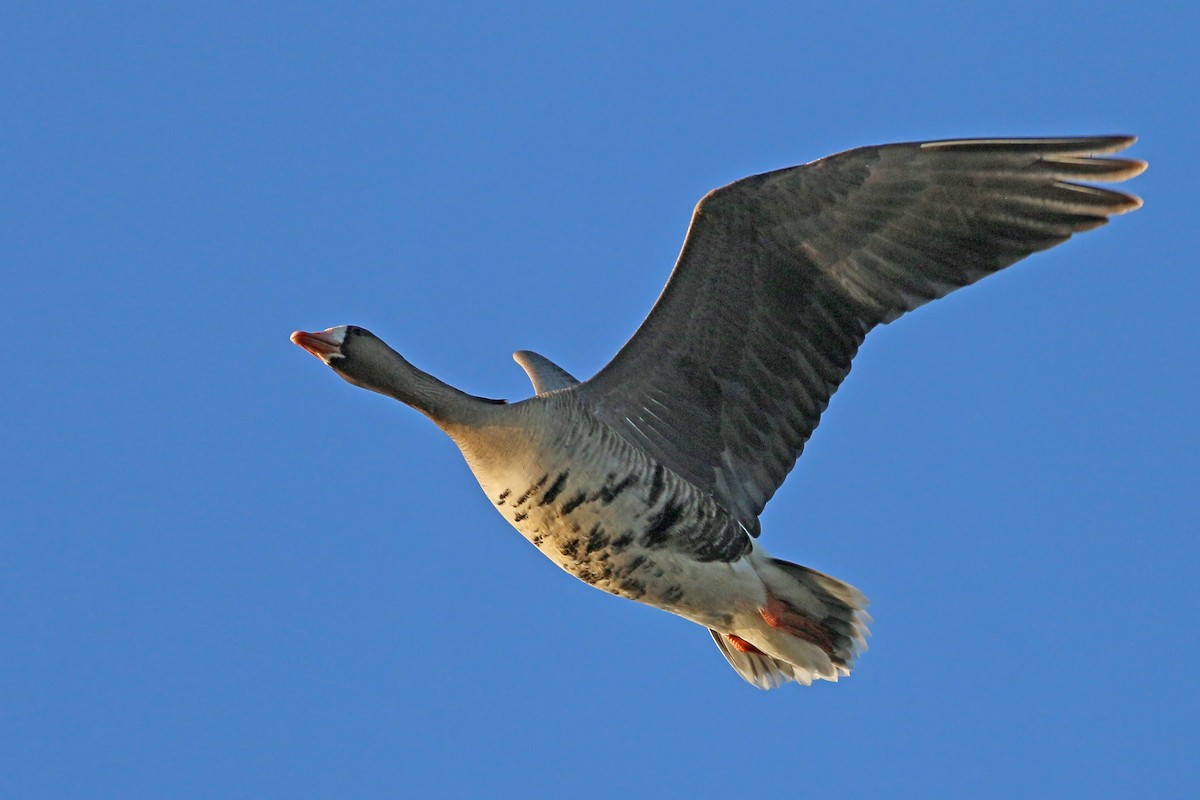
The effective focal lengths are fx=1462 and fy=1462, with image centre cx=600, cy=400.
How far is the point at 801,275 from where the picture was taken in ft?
30.5

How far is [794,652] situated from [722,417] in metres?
1.82

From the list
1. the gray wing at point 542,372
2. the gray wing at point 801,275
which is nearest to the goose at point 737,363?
the gray wing at point 801,275

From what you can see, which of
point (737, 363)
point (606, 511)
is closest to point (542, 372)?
point (737, 363)

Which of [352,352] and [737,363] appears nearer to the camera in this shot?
[352,352]

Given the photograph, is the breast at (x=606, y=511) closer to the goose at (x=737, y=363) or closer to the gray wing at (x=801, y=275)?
the goose at (x=737, y=363)

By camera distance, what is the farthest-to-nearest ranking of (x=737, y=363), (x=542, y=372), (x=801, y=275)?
(x=542, y=372) < (x=737, y=363) < (x=801, y=275)

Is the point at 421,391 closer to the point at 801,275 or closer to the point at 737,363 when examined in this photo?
the point at 737,363

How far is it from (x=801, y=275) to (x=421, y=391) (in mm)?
2508

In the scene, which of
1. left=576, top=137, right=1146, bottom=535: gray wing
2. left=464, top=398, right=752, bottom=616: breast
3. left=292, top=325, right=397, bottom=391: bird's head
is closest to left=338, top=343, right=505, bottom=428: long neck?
left=292, top=325, right=397, bottom=391: bird's head

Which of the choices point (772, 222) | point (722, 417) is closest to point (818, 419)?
point (722, 417)

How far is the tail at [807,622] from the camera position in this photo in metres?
9.95

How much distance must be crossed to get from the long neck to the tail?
225 cm

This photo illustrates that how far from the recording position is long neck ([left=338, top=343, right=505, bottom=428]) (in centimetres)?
895

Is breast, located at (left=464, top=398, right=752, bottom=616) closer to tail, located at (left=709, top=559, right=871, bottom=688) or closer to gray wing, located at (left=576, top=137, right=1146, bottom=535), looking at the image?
gray wing, located at (left=576, top=137, right=1146, bottom=535)
